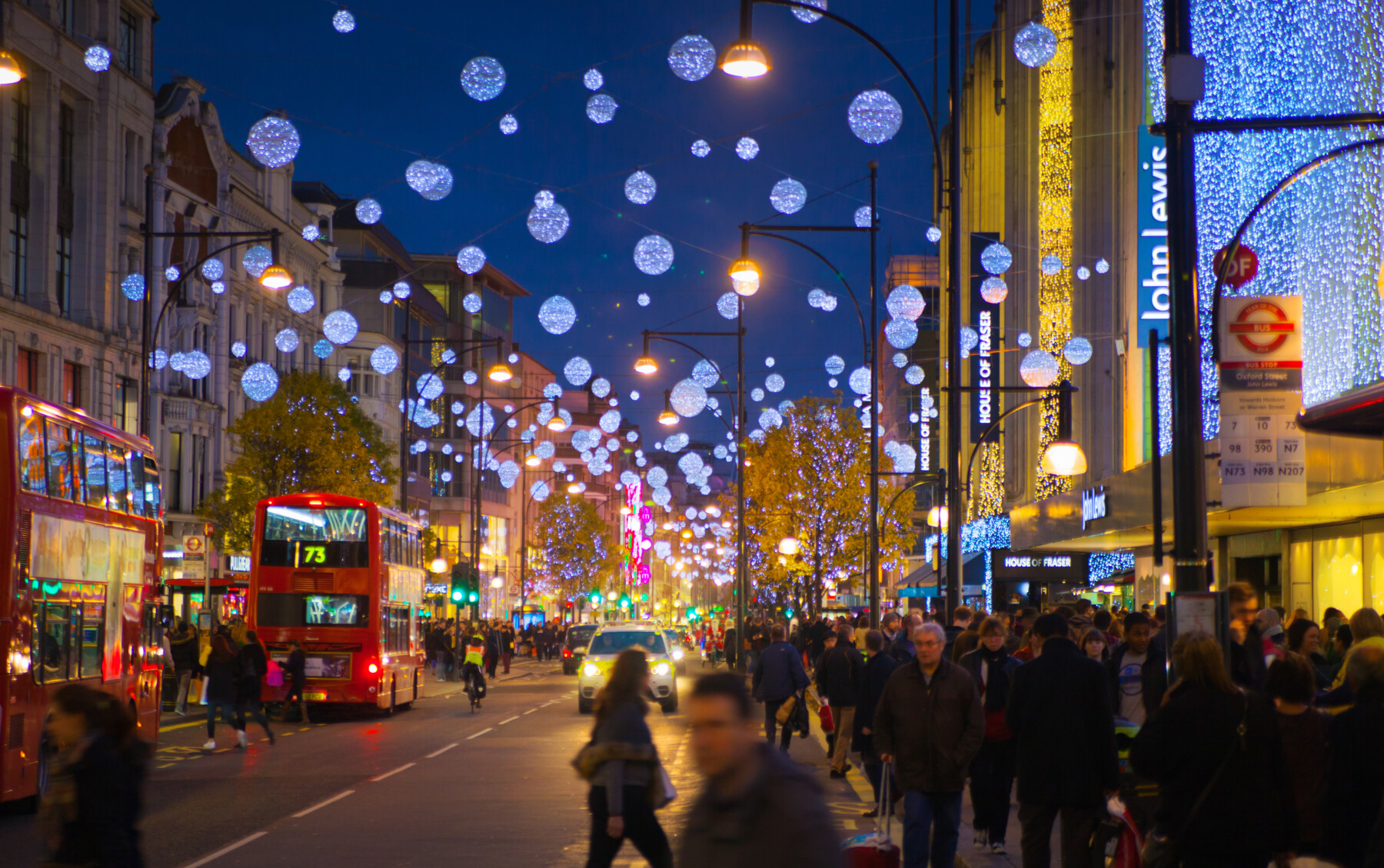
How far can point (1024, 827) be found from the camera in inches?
364

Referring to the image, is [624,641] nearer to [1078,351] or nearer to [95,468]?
[1078,351]

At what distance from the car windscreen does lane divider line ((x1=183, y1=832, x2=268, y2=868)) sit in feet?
65.7

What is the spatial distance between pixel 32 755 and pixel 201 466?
43.2 m

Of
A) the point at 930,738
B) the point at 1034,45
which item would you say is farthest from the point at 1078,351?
the point at 930,738

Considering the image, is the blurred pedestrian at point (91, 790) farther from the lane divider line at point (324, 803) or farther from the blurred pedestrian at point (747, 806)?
the lane divider line at point (324, 803)

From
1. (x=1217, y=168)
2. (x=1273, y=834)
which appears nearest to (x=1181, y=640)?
(x=1273, y=834)

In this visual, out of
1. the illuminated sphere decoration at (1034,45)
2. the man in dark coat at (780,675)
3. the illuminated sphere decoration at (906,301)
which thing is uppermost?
the illuminated sphere decoration at (1034,45)

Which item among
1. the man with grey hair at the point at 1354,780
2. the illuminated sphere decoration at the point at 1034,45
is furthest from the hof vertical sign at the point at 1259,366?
the illuminated sphere decoration at the point at 1034,45

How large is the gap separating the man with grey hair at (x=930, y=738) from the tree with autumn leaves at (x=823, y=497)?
44944 mm

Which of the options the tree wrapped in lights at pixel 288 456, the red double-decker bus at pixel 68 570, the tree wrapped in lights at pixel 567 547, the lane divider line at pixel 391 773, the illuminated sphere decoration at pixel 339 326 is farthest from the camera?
the tree wrapped in lights at pixel 567 547

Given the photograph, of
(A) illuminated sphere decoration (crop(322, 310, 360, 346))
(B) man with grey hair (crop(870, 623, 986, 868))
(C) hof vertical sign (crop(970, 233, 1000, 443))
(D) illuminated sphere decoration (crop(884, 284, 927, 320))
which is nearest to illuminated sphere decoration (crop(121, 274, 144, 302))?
(A) illuminated sphere decoration (crop(322, 310, 360, 346))

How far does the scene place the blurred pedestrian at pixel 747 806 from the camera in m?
4.64

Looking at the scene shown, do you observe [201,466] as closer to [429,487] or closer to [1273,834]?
[429,487]

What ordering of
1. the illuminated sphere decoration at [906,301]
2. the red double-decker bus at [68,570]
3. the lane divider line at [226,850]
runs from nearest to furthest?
the lane divider line at [226,850], the red double-decker bus at [68,570], the illuminated sphere decoration at [906,301]
